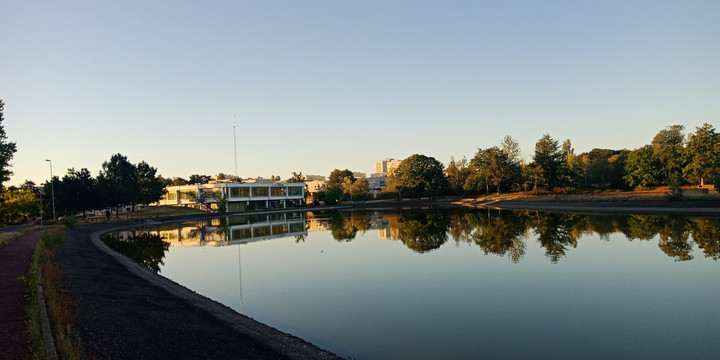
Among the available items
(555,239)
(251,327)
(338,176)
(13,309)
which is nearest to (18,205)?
(13,309)

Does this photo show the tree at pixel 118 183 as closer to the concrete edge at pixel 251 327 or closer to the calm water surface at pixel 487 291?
the calm water surface at pixel 487 291

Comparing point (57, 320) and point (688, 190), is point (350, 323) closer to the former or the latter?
point (57, 320)

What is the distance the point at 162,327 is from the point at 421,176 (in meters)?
108

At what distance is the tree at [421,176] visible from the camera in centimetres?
11788

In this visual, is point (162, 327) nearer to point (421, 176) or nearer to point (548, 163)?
point (548, 163)

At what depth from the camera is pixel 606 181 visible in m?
93.0

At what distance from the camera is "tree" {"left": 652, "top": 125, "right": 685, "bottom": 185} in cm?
7306

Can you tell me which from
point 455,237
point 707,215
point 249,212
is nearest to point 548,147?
point 707,215

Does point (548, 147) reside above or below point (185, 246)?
above

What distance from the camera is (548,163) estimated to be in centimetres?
8975

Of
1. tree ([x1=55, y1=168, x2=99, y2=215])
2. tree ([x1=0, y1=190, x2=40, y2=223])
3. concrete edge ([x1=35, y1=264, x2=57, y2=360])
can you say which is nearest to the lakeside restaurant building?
tree ([x1=55, y1=168, x2=99, y2=215])

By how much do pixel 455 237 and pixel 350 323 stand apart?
81.1 feet

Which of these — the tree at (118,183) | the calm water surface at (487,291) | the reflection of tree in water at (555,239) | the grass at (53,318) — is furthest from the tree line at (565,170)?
the grass at (53,318)

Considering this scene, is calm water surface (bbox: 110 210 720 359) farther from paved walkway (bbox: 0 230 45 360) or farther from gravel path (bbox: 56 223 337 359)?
paved walkway (bbox: 0 230 45 360)
